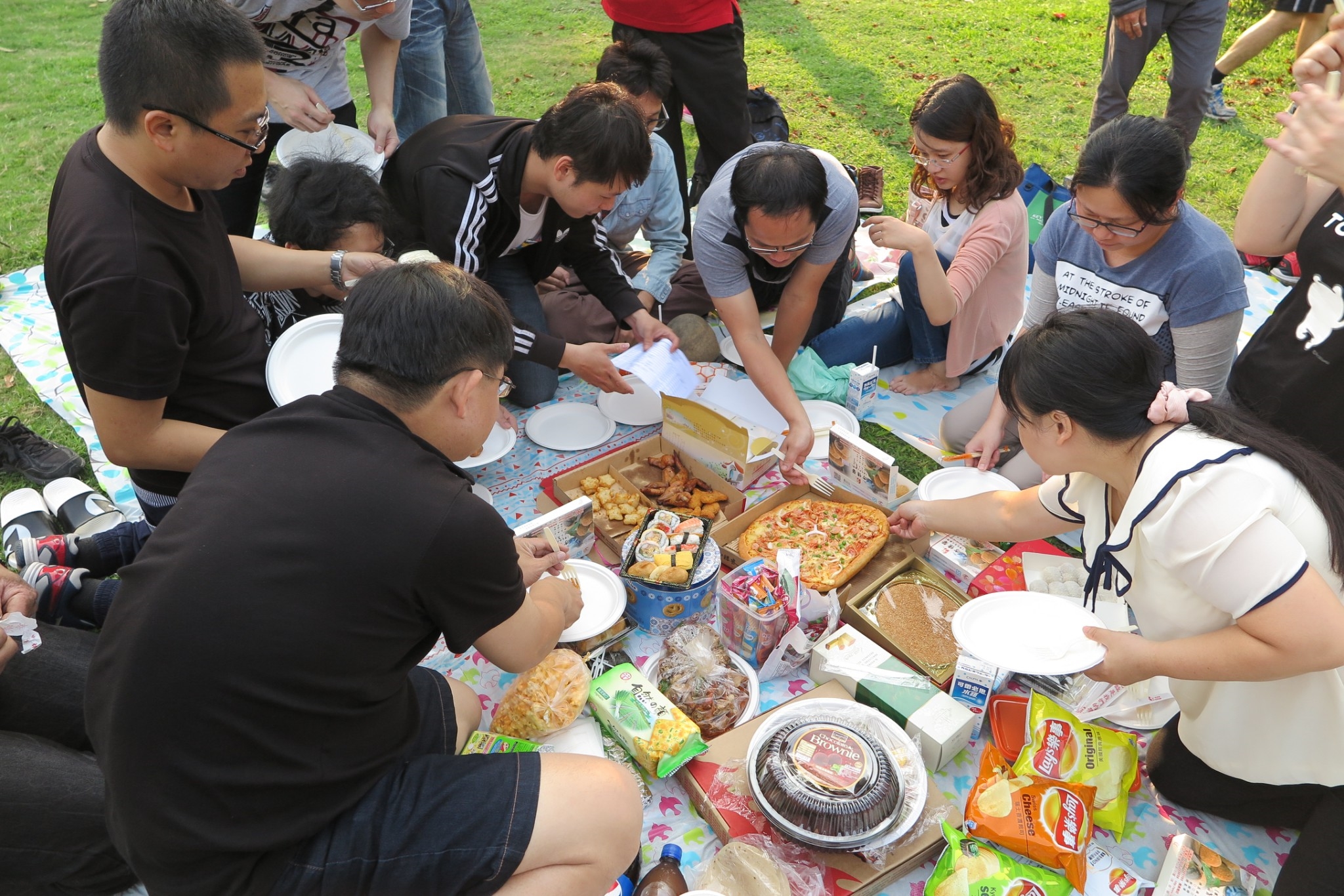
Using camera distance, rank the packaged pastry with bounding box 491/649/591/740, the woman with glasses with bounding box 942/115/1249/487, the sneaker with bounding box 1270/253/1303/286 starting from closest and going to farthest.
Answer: the packaged pastry with bounding box 491/649/591/740
the woman with glasses with bounding box 942/115/1249/487
the sneaker with bounding box 1270/253/1303/286

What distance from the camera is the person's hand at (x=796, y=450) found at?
129 inches

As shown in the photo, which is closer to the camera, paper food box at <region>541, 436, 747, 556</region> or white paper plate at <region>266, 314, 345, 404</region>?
white paper plate at <region>266, 314, 345, 404</region>

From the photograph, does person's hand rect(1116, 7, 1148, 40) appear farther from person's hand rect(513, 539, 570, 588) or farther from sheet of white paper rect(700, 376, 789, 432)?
person's hand rect(513, 539, 570, 588)

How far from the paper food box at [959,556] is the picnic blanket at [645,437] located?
601 millimetres

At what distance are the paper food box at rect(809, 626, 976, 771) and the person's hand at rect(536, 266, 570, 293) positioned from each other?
8.80 ft

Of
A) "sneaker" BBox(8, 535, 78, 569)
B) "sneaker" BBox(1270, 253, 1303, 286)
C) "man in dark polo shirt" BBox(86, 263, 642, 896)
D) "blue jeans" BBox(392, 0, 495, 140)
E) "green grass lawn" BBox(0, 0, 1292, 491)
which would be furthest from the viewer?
"green grass lawn" BBox(0, 0, 1292, 491)

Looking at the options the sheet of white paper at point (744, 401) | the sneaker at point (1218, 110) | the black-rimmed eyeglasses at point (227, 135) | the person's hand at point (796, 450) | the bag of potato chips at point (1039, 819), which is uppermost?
the black-rimmed eyeglasses at point (227, 135)

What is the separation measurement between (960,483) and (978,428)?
1.56 ft

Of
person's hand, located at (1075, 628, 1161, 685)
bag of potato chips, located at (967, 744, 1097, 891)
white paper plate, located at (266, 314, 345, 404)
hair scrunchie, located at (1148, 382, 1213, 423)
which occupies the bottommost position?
bag of potato chips, located at (967, 744, 1097, 891)

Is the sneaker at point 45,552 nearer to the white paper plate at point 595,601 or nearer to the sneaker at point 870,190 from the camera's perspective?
the white paper plate at point 595,601

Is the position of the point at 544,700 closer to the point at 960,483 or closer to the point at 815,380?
the point at 960,483

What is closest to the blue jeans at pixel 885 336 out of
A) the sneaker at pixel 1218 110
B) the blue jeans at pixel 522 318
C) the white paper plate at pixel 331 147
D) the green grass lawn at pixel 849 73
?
the blue jeans at pixel 522 318

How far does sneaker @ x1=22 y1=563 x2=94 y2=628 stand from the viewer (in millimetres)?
2797

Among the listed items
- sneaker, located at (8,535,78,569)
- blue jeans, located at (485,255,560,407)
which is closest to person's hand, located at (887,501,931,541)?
blue jeans, located at (485,255,560,407)
